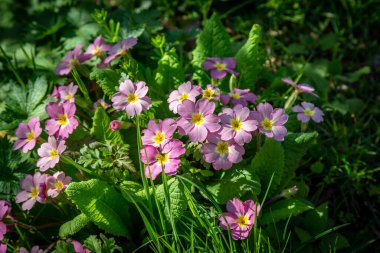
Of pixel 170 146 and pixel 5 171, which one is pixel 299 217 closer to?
pixel 170 146

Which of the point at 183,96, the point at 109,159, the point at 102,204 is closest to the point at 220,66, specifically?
the point at 183,96

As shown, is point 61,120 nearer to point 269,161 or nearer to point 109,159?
point 109,159

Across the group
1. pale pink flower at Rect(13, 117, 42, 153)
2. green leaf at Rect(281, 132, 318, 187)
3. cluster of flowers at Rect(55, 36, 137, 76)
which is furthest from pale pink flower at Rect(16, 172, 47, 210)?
green leaf at Rect(281, 132, 318, 187)

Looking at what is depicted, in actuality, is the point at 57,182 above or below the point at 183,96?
below

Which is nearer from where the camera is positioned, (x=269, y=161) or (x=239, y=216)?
(x=239, y=216)

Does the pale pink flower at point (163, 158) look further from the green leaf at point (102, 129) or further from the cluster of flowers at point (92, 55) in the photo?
the cluster of flowers at point (92, 55)

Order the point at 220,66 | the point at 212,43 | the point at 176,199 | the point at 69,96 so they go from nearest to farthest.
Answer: the point at 176,199, the point at 69,96, the point at 220,66, the point at 212,43

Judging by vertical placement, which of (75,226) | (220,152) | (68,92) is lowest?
(75,226)

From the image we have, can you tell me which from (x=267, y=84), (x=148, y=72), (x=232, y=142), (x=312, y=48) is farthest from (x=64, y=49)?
(x=312, y=48)
